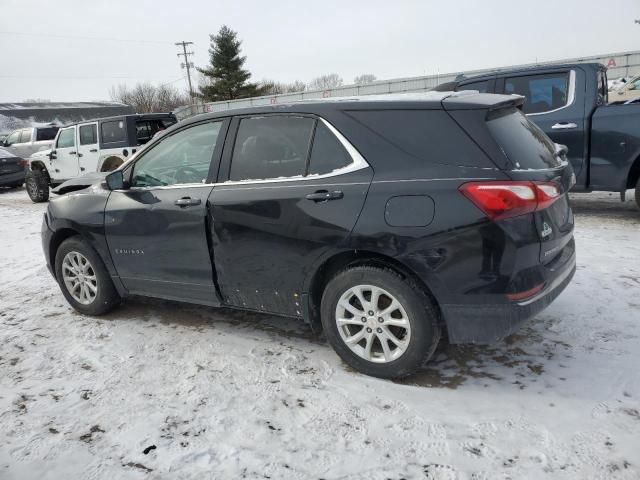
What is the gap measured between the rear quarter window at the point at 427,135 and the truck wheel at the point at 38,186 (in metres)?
11.6

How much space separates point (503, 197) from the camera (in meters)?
2.56

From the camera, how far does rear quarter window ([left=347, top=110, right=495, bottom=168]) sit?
2709 mm

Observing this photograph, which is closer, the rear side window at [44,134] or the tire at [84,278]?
the tire at [84,278]

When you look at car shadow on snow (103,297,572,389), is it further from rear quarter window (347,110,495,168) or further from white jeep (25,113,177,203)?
white jeep (25,113,177,203)

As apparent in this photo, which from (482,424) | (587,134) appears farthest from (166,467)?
(587,134)

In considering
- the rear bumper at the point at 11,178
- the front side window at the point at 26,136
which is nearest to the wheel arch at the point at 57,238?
the rear bumper at the point at 11,178

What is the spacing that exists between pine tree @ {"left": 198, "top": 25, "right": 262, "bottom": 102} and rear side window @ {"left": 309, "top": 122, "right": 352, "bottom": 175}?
47.5 metres

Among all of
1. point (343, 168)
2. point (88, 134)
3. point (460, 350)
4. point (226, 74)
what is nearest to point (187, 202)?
point (343, 168)

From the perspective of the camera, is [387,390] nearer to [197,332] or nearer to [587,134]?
[197,332]

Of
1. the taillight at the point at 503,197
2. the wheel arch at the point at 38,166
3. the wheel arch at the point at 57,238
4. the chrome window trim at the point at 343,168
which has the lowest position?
the wheel arch at the point at 57,238

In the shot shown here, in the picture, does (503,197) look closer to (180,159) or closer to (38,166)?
(180,159)

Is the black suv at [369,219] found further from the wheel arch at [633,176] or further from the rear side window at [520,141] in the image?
the wheel arch at [633,176]

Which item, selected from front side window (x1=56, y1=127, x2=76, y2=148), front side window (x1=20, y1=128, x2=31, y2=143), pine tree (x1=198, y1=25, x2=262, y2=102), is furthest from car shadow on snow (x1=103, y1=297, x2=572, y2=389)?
pine tree (x1=198, y1=25, x2=262, y2=102)

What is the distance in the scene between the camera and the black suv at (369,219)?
264 cm
